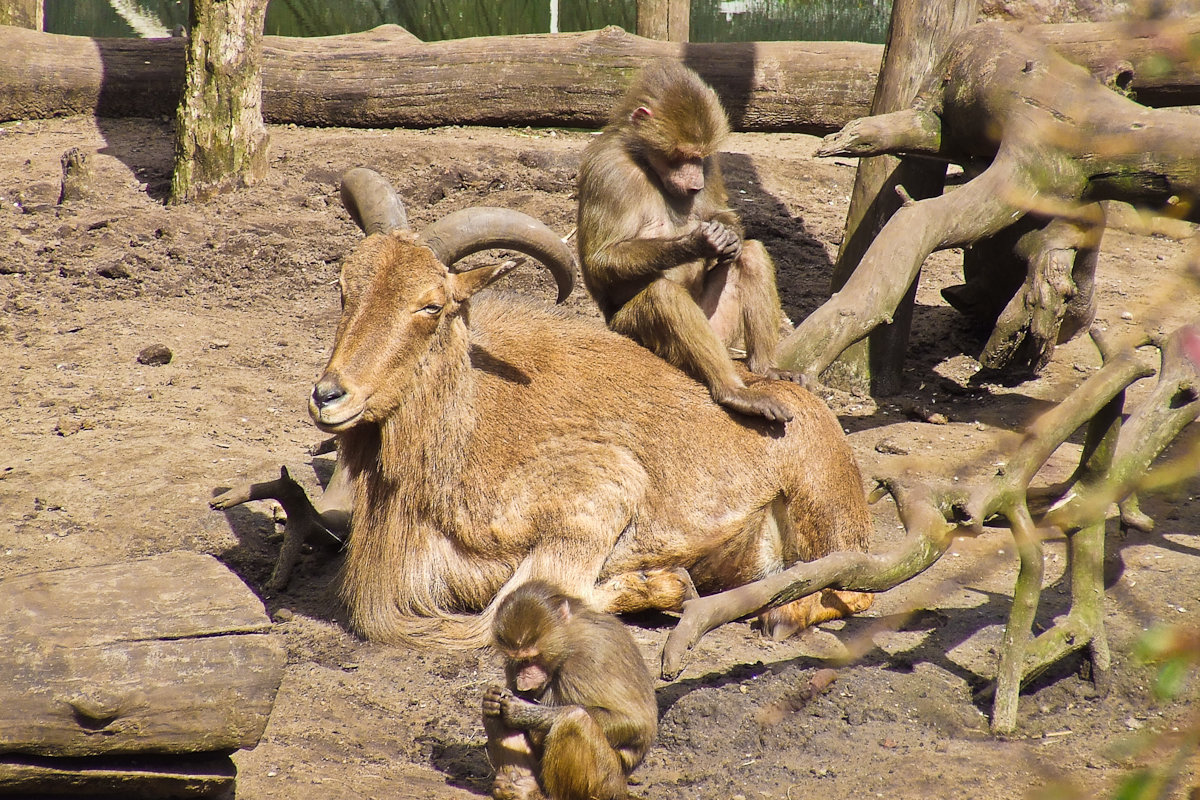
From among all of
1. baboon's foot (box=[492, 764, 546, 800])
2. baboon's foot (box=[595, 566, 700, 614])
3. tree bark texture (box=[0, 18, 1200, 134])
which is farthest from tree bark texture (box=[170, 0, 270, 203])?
baboon's foot (box=[492, 764, 546, 800])

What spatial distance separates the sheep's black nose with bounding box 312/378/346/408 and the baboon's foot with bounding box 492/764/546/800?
70.1 inches

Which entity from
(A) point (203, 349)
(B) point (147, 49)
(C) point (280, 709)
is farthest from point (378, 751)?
(B) point (147, 49)

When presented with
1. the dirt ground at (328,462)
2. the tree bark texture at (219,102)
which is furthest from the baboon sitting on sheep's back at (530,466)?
the tree bark texture at (219,102)

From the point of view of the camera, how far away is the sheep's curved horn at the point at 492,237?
534 centimetres

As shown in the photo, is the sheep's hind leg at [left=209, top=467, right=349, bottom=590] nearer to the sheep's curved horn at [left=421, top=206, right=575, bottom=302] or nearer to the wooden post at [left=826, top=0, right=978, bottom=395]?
the sheep's curved horn at [left=421, top=206, right=575, bottom=302]

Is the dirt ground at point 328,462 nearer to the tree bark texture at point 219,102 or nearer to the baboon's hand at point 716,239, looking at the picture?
the tree bark texture at point 219,102

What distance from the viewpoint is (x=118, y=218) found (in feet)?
34.3

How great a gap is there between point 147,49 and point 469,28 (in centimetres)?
805

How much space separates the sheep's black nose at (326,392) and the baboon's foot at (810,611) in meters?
2.36

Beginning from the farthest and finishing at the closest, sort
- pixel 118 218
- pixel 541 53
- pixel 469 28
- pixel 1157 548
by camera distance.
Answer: pixel 469 28 < pixel 541 53 < pixel 118 218 < pixel 1157 548

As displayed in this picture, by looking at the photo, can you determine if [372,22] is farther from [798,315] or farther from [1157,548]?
[1157,548]

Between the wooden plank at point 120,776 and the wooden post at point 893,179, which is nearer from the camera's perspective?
the wooden plank at point 120,776

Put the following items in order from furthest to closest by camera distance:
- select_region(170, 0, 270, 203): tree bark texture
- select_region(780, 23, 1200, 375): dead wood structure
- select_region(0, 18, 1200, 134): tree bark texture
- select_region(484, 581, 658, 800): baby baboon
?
select_region(0, 18, 1200, 134): tree bark texture
select_region(170, 0, 270, 203): tree bark texture
select_region(780, 23, 1200, 375): dead wood structure
select_region(484, 581, 658, 800): baby baboon

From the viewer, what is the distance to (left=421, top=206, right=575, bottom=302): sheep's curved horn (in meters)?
5.34
